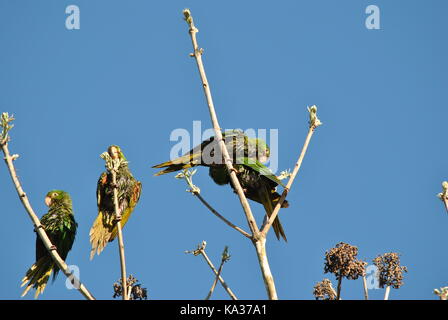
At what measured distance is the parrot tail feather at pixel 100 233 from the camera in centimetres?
836

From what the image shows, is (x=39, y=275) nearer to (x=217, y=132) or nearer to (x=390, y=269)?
(x=217, y=132)

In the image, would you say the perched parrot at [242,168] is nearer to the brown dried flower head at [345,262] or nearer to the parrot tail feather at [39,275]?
the brown dried flower head at [345,262]

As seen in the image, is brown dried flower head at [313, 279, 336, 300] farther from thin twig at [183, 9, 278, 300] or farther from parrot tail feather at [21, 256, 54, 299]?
parrot tail feather at [21, 256, 54, 299]

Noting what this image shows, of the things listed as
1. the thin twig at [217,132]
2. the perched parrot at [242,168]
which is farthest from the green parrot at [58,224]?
the thin twig at [217,132]

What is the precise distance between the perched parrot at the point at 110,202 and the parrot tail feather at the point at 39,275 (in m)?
1.33

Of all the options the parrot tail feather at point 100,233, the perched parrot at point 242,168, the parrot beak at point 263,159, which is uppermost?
the parrot beak at point 263,159

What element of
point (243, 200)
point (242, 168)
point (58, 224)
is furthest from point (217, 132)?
point (58, 224)
